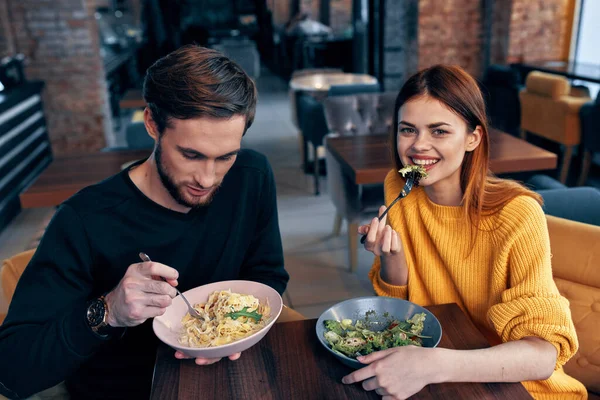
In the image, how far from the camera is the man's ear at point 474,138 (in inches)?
54.7

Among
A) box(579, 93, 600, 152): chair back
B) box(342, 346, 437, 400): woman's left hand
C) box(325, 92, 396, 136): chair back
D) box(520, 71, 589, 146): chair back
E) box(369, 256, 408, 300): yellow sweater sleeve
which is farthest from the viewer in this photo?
box(520, 71, 589, 146): chair back

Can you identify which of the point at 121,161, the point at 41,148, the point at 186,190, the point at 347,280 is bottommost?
the point at 347,280

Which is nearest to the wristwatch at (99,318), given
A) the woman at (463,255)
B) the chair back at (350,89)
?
the woman at (463,255)

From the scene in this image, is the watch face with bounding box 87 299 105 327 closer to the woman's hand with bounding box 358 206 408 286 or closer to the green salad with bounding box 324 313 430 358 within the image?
the green salad with bounding box 324 313 430 358

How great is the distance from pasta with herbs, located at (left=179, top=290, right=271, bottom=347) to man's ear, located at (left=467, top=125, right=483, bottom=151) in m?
0.69

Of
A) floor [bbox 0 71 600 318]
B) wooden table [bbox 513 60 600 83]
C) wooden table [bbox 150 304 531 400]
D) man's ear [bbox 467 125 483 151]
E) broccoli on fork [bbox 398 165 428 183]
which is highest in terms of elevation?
man's ear [bbox 467 125 483 151]

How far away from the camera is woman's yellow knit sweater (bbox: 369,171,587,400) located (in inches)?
44.6

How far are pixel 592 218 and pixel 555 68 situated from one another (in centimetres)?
468

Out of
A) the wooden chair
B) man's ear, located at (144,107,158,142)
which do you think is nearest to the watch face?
man's ear, located at (144,107,158,142)

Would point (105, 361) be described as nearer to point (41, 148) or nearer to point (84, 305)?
point (84, 305)

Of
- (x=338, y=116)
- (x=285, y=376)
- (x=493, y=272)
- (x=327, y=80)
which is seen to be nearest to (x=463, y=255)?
(x=493, y=272)

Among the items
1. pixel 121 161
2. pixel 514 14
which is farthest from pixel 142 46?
pixel 121 161

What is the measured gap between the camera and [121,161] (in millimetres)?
2949

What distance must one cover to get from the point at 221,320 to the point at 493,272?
0.68m
